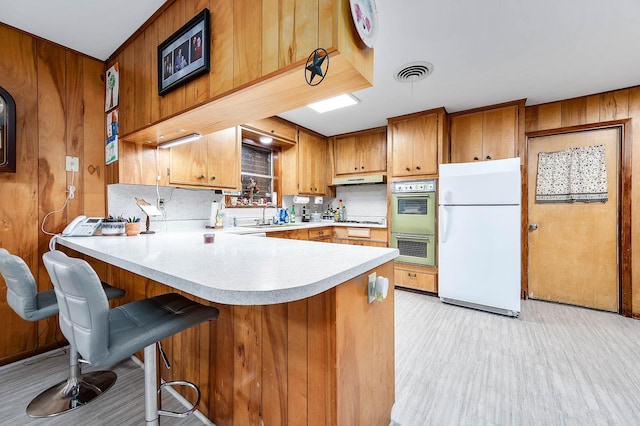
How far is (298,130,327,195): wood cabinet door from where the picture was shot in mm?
4012

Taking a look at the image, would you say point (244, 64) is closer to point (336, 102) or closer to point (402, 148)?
point (336, 102)

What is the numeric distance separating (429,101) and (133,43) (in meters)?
2.93

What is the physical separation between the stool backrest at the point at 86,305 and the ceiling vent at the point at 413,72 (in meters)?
2.59

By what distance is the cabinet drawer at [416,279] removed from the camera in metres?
3.37

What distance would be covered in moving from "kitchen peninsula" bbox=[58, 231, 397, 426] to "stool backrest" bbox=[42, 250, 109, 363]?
149 mm

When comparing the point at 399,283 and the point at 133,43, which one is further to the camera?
the point at 399,283

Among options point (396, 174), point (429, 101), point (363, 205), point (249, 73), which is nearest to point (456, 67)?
point (429, 101)

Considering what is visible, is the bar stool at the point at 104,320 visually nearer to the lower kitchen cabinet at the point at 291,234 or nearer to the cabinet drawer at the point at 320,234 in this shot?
the lower kitchen cabinet at the point at 291,234

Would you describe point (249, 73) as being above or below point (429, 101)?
below

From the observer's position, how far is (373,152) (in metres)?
4.19

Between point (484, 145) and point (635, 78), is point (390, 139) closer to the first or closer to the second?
point (484, 145)

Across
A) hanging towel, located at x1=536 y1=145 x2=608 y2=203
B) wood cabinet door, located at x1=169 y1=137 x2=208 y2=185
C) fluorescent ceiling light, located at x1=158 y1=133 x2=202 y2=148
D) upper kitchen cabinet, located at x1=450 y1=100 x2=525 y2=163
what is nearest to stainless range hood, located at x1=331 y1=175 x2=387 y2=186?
upper kitchen cabinet, located at x1=450 y1=100 x2=525 y2=163

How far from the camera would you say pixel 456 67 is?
236 cm

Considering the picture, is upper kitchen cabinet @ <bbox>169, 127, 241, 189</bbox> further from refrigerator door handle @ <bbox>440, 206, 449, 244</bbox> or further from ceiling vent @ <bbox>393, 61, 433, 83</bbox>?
refrigerator door handle @ <bbox>440, 206, 449, 244</bbox>
